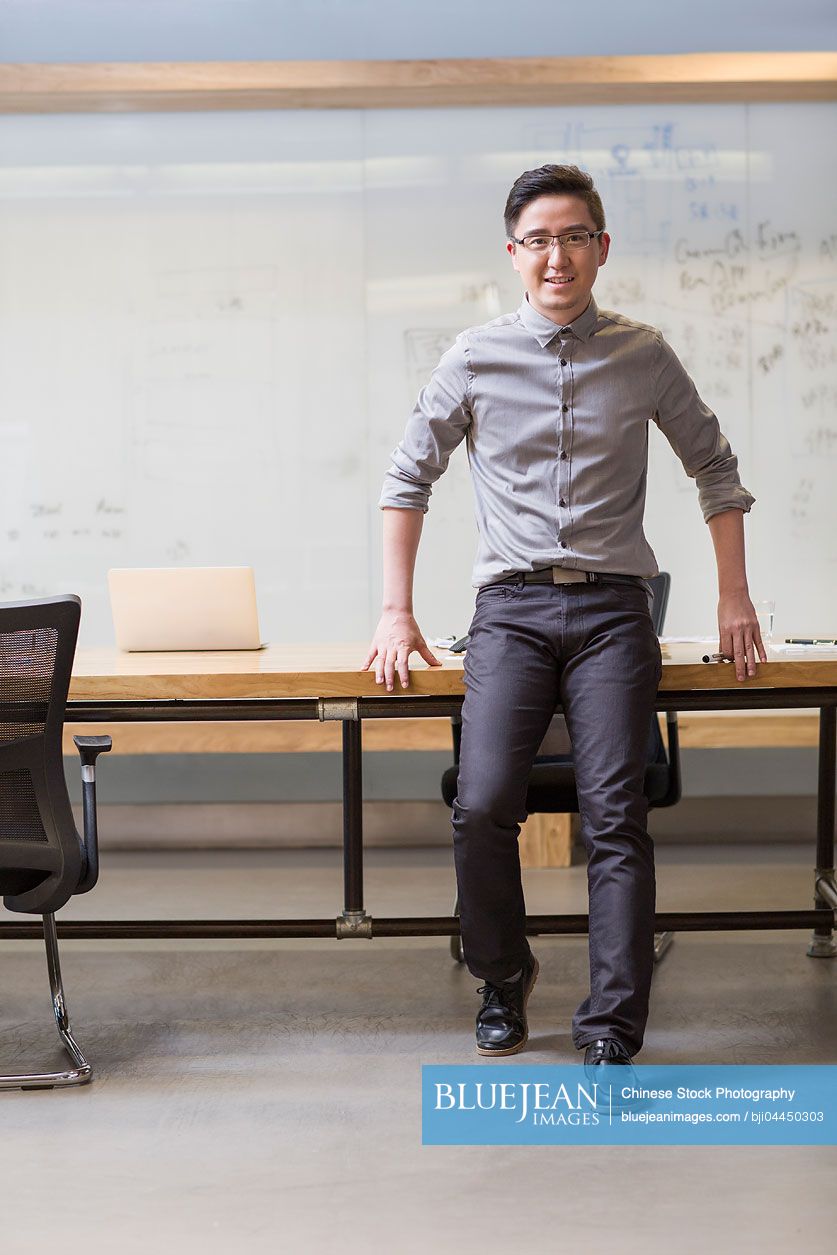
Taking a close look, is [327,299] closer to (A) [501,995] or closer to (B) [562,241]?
(B) [562,241]

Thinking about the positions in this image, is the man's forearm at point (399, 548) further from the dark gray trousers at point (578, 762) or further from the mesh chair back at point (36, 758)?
the mesh chair back at point (36, 758)

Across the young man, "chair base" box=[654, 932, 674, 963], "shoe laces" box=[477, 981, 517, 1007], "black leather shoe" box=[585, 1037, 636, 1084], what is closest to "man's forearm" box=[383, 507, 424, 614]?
the young man

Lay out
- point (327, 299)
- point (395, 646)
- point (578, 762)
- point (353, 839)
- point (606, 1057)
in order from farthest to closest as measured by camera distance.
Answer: point (327, 299)
point (353, 839)
point (395, 646)
point (578, 762)
point (606, 1057)

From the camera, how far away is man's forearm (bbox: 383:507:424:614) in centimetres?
235

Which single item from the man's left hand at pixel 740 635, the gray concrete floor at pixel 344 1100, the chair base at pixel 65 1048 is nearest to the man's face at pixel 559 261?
the man's left hand at pixel 740 635

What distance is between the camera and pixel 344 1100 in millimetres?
2178

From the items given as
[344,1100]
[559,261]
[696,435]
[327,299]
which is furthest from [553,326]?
[327,299]

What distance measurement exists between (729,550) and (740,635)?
167mm

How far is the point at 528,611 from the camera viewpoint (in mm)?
2211

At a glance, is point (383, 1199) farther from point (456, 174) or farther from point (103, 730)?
point (456, 174)

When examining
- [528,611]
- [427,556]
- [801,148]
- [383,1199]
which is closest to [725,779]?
[427,556]

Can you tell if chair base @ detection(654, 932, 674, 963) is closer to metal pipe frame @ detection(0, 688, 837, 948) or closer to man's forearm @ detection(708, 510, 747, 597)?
metal pipe frame @ detection(0, 688, 837, 948)

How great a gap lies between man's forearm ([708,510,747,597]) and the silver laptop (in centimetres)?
98

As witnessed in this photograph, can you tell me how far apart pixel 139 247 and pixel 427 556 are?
1.43 metres
